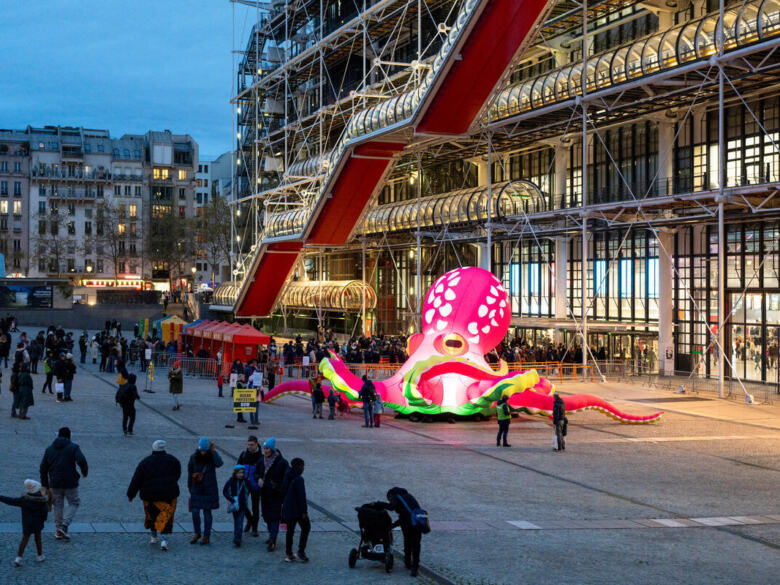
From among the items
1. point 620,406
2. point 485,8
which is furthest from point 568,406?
point 485,8

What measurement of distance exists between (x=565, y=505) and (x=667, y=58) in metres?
19.4

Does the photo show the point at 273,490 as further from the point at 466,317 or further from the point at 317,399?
the point at 466,317

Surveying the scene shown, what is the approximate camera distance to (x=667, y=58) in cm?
2848

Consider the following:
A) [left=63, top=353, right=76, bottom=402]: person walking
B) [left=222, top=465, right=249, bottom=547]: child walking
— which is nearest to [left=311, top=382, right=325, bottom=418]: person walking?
[left=63, top=353, right=76, bottom=402]: person walking

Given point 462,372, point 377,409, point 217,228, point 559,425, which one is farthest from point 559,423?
point 217,228

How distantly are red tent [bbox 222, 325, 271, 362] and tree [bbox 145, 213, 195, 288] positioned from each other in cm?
5767

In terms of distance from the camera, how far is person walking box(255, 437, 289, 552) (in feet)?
33.2

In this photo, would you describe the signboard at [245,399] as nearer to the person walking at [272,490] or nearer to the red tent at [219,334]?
the person walking at [272,490]

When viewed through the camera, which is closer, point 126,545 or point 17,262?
point 126,545

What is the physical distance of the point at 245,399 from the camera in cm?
2056

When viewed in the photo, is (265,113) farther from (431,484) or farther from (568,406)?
(431,484)

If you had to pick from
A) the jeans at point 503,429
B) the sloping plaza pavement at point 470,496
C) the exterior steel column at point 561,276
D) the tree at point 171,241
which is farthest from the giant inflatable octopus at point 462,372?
the tree at point 171,241

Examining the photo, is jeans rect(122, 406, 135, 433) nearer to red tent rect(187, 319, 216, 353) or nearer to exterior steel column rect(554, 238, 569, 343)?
red tent rect(187, 319, 216, 353)

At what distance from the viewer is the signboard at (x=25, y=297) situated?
208 feet
